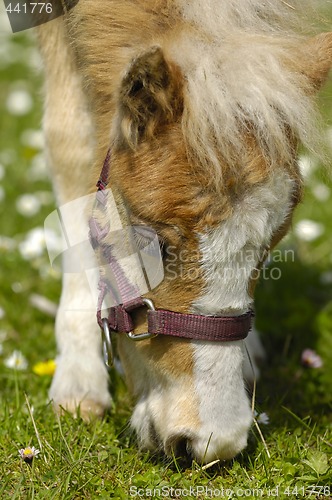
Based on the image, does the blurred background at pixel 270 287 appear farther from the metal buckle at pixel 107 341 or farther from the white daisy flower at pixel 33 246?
the metal buckle at pixel 107 341

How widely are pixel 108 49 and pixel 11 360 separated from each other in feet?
4.80

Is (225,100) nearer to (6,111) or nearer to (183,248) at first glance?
(183,248)

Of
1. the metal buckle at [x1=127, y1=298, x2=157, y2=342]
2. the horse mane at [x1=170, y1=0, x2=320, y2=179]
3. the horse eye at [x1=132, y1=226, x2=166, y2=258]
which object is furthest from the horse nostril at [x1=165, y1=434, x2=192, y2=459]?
the horse mane at [x1=170, y1=0, x2=320, y2=179]

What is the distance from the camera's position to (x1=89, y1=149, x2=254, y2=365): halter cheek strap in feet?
7.86

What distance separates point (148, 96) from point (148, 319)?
2.32ft

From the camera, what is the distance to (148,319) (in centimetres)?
245

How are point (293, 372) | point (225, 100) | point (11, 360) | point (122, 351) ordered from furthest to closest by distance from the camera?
point (293, 372) → point (11, 360) → point (122, 351) → point (225, 100)

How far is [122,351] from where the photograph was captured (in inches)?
109

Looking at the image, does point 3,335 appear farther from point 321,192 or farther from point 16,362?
point 321,192

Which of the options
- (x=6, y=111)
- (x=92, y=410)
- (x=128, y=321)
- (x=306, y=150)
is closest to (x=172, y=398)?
(x=128, y=321)

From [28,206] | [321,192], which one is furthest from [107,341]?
[321,192]

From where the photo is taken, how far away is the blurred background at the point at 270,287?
338cm

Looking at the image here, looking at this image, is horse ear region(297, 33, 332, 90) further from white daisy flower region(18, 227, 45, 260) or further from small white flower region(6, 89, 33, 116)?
small white flower region(6, 89, 33, 116)

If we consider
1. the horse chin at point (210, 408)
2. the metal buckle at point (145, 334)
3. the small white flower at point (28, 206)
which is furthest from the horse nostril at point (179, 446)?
the small white flower at point (28, 206)
